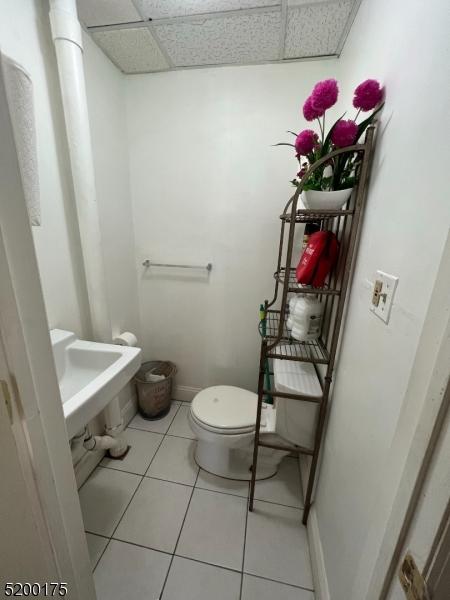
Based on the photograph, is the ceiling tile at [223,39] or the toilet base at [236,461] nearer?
the ceiling tile at [223,39]

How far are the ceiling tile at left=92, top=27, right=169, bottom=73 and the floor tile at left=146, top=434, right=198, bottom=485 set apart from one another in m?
2.26

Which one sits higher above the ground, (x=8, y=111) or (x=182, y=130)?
(x=182, y=130)

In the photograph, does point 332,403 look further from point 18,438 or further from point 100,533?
point 100,533

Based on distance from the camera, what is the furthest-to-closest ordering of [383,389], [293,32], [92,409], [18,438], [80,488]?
[80,488], [293,32], [92,409], [383,389], [18,438]

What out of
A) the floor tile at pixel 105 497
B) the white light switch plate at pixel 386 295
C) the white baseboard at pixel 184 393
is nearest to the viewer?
the white light switch plate at pixel 386 295

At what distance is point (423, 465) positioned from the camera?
32 centimetres

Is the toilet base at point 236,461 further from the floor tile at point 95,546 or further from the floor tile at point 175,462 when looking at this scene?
the floor tile at point 95,546

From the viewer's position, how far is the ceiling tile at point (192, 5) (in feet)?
3.12

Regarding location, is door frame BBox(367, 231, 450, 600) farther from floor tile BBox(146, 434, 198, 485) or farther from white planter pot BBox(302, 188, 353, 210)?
floor tile BBox(146, 434, 198, 485)

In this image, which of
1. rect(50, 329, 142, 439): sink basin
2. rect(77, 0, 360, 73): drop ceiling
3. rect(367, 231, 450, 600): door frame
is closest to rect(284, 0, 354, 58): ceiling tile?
rect(77, 0, 360, 73): drop ceiling

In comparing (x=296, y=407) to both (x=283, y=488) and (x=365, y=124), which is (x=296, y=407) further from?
(x=365, y=124)

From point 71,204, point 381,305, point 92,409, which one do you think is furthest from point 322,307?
point 71,204

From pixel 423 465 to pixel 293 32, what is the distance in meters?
Result: 1.64

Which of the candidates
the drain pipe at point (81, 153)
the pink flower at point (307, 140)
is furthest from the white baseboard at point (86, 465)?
the pink flower at point (307, 140)
